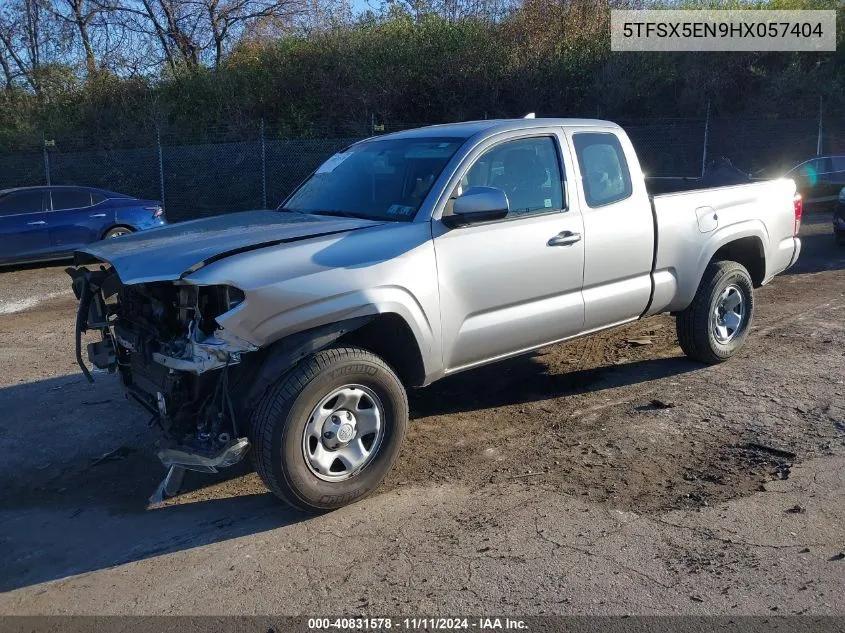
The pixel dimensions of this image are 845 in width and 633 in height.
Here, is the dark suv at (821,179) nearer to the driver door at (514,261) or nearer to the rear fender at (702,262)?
the rear fender at (702,262)

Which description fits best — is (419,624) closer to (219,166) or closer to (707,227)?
(707,227)

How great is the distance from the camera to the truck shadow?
13.1ft

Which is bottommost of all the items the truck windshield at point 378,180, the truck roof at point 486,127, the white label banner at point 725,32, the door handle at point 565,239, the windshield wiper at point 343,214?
the door handle at point 565,239

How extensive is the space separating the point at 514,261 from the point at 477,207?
1.78 feet

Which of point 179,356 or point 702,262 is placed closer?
point 179,356

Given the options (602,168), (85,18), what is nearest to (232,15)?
(85,18)

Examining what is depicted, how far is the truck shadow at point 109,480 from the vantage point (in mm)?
A: 3979

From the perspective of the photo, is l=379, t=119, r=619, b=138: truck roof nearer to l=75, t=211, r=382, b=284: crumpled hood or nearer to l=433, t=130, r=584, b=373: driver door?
l=433, t=130, r=584, b=373: driver door

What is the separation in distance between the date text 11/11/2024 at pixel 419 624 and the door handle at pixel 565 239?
8.44 ft

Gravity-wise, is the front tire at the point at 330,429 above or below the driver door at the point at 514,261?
below

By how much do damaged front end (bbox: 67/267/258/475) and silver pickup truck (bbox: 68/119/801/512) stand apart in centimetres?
1

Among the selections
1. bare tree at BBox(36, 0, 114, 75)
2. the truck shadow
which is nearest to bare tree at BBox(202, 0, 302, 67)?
bare tree at BBox(36, 0, 114, 75)

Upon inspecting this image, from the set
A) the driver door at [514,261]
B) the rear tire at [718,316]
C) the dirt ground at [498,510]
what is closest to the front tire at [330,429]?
the dirt ground at [498,510]

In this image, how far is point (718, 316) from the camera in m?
6.54
